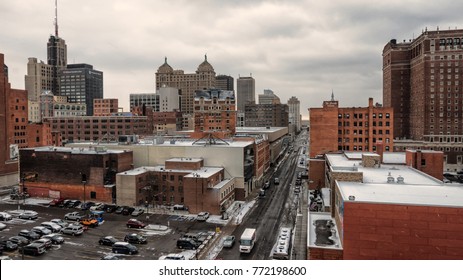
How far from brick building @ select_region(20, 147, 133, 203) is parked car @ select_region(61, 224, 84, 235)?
13.6 metres

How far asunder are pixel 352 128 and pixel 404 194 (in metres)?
47.5

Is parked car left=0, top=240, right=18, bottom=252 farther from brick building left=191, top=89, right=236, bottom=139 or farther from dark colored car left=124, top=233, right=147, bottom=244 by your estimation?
brick building left=191, top=89, right=236, bottom=139

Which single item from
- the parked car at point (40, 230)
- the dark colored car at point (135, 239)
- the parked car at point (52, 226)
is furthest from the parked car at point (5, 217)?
the dark colored car at point (135, 239)

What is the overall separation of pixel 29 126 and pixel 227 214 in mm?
65444

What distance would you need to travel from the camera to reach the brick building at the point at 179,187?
49.8 metres

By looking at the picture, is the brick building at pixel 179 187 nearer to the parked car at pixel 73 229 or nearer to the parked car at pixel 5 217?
the parked car at pixel 73 229

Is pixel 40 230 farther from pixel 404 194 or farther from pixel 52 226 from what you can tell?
pixel 404 194

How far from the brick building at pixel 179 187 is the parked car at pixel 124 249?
15.6 metres

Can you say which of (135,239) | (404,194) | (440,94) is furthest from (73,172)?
(440,94)

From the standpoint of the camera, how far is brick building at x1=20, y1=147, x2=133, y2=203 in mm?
55438

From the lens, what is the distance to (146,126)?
133875 millimetres

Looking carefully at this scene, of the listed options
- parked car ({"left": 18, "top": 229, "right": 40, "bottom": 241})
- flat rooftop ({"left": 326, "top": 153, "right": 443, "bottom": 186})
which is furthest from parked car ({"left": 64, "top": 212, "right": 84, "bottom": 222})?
flat rooftop ({"left": 326, "top": 153, "right": 443, "bottom": 186})

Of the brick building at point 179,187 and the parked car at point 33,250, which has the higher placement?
the brick building at point 179,187

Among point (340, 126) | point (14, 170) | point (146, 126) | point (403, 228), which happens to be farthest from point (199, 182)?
point (146, 126)
